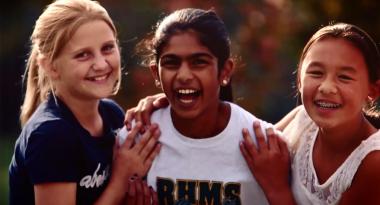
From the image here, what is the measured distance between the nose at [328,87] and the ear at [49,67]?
1.16 meters

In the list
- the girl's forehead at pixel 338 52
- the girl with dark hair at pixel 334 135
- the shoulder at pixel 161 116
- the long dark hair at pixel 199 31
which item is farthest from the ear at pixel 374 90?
the shoulder at pixel 161 116

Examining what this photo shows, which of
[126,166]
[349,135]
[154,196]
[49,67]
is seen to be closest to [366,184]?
[349,135]

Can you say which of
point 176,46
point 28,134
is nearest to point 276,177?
point 176,46

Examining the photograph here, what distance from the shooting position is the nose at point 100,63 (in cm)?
318

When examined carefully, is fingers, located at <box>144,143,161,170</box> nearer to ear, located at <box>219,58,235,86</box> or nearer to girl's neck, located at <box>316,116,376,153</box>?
ear, located at <box>219,58,235,86</box>

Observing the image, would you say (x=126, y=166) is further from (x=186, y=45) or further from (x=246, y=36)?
(x=246, y=36)

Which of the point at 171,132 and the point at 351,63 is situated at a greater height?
the point at 351,63

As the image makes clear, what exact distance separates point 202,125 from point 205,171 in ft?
0.68

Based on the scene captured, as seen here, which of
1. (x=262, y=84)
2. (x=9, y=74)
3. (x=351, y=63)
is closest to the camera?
(x=351, y=63)

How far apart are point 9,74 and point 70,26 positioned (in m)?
6.47

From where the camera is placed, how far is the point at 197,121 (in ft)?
10.7

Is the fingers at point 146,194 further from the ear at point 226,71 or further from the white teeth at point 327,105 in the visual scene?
the white teeth at point 327,105

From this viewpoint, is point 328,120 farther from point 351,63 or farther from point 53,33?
point 53,33

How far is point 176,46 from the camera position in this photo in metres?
3.12
